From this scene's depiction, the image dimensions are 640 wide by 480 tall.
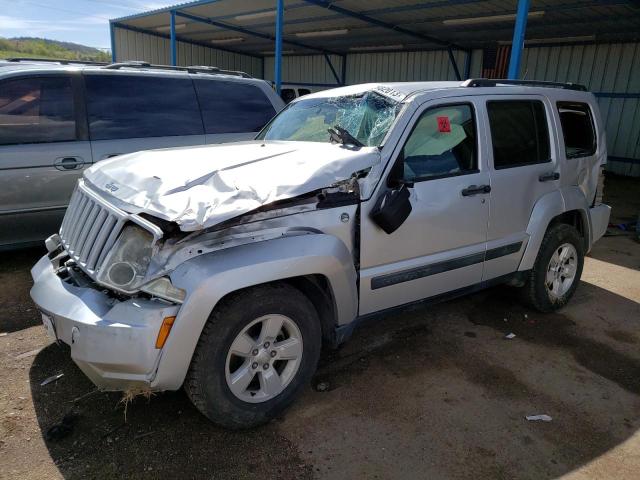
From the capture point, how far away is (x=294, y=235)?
266cm

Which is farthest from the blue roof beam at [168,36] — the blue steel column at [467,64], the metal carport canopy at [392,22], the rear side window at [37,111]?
the rear side window at [37,111]

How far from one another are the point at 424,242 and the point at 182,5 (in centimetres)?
1407

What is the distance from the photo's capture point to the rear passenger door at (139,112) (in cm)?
486

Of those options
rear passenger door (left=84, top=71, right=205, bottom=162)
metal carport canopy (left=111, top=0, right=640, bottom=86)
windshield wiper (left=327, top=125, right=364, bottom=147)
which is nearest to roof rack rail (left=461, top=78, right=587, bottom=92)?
windshield wiper (left=327, top=125, right=364, bottom=147)

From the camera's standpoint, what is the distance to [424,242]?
3.29 metres

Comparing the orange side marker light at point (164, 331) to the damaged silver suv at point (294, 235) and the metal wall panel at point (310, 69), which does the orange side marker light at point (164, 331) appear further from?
the metal wall panel at point (310, 69)

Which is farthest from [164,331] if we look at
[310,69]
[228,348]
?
[310,69]

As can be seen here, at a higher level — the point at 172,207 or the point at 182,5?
the point at 182,5

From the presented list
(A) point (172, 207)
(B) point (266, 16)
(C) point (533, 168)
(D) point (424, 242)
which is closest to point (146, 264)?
(A) point (172, 207)

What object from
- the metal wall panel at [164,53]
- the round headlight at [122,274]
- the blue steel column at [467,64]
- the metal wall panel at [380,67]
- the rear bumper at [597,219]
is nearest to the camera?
the round headlight at [122,274]

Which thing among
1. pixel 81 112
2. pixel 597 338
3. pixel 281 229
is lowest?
pixel 597 338

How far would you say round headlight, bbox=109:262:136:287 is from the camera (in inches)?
95.5

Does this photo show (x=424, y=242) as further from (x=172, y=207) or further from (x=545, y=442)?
(x=172, y=207)

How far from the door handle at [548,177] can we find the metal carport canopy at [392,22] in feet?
11.4
